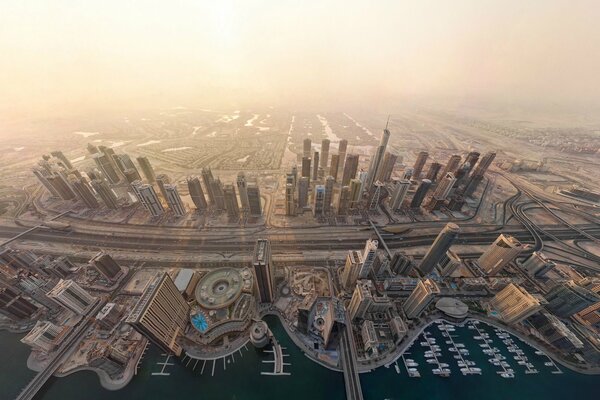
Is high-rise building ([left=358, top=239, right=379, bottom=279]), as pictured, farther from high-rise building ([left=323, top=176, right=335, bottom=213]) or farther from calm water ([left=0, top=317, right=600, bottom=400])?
high-rise building ([left=323, top=176, right=335, bottom=213])

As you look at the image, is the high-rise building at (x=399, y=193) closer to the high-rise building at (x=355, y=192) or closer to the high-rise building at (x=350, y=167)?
the high-rise building at (x=355, y=192)

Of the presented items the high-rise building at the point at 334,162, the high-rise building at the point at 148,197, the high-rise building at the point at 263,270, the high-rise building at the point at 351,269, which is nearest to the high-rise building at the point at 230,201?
the high-rise building at the point at 148,197

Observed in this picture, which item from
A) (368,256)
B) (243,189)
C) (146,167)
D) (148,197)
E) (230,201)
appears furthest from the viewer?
(146,167)

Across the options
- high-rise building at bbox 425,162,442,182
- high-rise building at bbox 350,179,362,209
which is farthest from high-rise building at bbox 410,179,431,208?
high-rise building at bbox 350,179,362,209

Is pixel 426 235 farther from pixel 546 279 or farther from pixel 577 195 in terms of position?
pixel 577 195

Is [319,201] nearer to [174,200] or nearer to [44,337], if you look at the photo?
[174,200]

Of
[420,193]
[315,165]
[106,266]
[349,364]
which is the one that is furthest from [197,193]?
[420,193]
